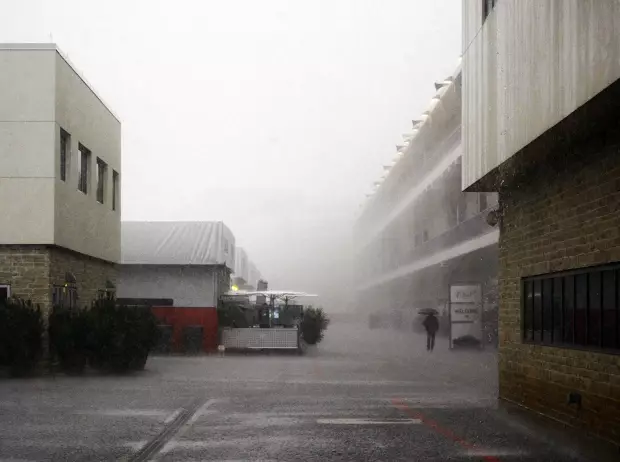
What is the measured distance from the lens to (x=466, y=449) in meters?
10.6

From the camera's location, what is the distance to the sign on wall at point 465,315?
32.1m

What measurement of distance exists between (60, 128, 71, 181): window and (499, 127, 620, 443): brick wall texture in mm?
12528

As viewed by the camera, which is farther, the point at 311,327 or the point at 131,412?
the point at 311,327

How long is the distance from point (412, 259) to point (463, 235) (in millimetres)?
18445

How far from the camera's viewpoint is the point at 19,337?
20922mm

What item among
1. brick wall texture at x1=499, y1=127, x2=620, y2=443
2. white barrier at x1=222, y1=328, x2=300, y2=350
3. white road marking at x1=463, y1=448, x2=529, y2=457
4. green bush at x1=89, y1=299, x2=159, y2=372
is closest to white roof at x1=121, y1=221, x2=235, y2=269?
white barrier at x1=222, y1=328, x2=300, y2=350

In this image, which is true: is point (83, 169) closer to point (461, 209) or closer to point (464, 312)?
point (464, 312)

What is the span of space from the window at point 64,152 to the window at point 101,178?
14.0 feet

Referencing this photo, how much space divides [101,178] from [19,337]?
917 cm

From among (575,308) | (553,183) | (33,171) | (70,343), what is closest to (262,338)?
(70,343)

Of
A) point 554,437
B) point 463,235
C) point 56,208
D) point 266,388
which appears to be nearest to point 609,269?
point 554,437

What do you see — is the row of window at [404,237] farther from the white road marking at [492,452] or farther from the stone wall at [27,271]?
the white road marking at [492,452]

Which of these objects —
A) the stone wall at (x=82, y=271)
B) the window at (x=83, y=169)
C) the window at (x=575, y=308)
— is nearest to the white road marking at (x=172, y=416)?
the window at (x=575, y=308)

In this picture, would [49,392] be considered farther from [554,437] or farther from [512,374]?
[554,437]
